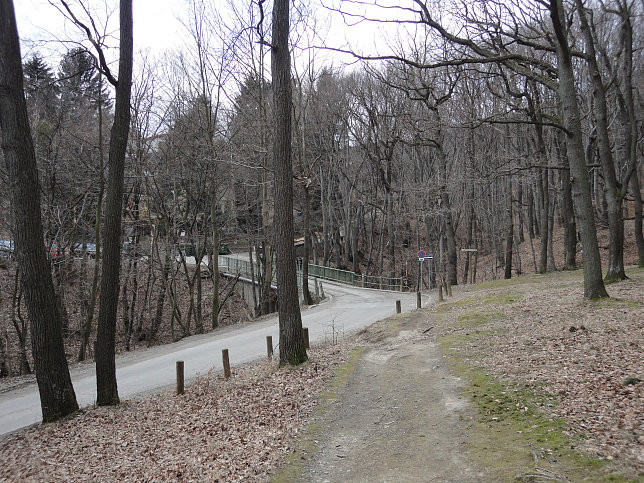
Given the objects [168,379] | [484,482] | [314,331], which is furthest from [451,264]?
[484,482]

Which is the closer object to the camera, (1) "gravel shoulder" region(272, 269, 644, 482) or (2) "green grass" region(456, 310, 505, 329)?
(1) "gravel shoulder" region(272, 269, 644, 482)

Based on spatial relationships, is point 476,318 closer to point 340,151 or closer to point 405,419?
point 405,419

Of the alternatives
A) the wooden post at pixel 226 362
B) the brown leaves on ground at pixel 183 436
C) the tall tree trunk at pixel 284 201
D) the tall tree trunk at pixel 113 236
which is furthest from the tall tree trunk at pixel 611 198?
the tall tree trunk at pixel 113 236

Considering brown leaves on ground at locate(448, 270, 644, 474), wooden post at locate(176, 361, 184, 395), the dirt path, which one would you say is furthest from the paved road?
brown leaves on ground at locate(448, 270, 644, 474)

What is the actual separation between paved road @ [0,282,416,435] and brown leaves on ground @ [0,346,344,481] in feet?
7.30

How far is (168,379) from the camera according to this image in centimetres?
1259

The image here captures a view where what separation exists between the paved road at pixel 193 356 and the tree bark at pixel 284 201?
131 inches

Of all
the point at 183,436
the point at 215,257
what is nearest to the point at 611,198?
the point at 183,436

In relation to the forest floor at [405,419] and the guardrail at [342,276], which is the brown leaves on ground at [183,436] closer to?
the forest floor at [405,419]

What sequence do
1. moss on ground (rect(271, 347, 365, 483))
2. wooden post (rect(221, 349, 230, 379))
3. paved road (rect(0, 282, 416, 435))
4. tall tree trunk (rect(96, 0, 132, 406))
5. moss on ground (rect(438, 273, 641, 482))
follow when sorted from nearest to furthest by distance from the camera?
1. moss on ground (rect(438, 273, 641, 482))
2. moss on ground (rect(271, 347, 365, 483))
3. tall tree trunk (rect(96, 0, 132, 406))
4. wooden post (rect(221, 349, 230, 379))
5. paved road (rect(0, 282, 416, 435))

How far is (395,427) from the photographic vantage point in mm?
6348

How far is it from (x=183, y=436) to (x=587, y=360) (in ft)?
20.1

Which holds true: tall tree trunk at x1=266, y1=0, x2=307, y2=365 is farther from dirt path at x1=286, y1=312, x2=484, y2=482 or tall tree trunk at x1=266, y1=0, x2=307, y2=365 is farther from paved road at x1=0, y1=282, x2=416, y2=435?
paved road at x1=0, y1=282, x2=416, y2=435

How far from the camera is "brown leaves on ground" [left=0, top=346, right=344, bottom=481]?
5898 millimetres
